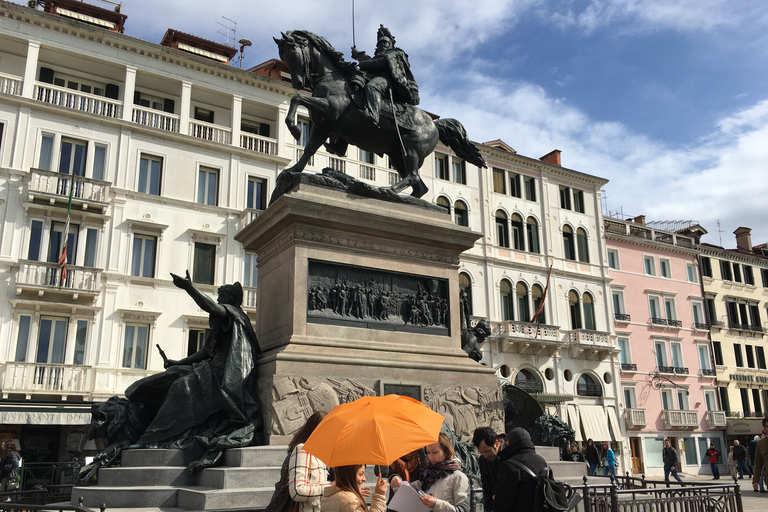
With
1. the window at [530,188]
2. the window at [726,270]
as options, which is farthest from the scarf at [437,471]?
the window at [726,270]

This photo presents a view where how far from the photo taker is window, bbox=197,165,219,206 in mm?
30766

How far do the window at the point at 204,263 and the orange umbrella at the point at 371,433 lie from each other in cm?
2598

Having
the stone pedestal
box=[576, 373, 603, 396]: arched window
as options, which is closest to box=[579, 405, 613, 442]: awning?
box=[576, 373, 603, 396]: arched window

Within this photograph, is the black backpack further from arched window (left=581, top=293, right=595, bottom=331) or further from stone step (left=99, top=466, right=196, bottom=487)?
arched window (left=581, top=293, right=595, bottom=331)

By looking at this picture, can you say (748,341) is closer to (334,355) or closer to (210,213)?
(210,213)

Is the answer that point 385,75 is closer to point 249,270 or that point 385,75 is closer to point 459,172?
point 249,270

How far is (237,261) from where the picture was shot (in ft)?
99.6

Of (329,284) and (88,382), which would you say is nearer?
(329,284)

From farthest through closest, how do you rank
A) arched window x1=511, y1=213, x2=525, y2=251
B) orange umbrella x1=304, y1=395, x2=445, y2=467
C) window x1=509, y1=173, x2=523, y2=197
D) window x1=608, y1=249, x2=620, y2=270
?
window x1=608, y1=249, x2=620, y2=270 → window x1=509, y1=173, x2=523, y2=197 → arched window x1=511, y1=213, x2=525, y2=251 → orange umbrella x1=304, y1=395, x2=445, y2=467

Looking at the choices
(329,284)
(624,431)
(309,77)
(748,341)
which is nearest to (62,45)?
(309,77)

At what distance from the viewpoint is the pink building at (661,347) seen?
42.7 m

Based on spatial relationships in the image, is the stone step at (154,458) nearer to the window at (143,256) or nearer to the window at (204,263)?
the window at (143,256)

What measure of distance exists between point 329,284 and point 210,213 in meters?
22.1

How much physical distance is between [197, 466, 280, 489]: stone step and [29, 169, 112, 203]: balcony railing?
22287 mm
